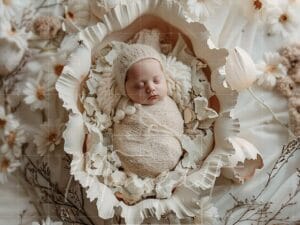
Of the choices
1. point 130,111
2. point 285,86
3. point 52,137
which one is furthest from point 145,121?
point 285,86

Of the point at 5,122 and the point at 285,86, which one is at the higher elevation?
the point at 285,86

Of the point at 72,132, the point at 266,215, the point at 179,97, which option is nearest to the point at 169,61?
the point at 179,97

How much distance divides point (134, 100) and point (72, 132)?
0.13 meters

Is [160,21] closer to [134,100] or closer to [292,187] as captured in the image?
[134,100]

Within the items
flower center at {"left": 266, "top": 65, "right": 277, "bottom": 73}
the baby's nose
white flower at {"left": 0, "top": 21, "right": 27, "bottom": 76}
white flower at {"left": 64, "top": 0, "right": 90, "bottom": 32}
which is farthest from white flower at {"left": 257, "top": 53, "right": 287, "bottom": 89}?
white flower at {"left": 0, "top": 21, "right": 27, "bottom": 76}

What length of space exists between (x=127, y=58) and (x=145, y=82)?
5 centimetres

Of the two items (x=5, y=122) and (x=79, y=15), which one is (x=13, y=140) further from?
(x=79, y=15)

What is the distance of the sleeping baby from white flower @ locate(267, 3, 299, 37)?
0.84ft

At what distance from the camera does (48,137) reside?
3.25ft

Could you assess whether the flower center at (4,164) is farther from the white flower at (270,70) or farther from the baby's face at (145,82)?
the white flower at (270,70)

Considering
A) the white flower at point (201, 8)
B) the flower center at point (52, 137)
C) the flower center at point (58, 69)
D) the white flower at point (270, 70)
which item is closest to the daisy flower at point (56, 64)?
the flower center at point (58, 69)

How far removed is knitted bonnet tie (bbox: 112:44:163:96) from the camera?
934 mm

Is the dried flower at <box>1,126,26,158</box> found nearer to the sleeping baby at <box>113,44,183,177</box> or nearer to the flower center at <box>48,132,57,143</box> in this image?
the flower center at <box>48,132,57,143</box>

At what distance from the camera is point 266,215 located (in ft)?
3.20
